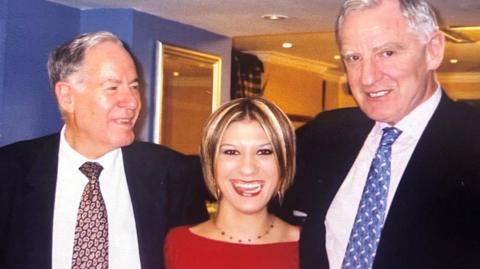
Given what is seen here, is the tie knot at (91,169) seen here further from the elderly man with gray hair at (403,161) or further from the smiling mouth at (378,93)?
the smiling mouth at (378,93)

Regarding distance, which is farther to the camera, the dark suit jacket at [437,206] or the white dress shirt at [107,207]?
the white dress shirt at [107,207]

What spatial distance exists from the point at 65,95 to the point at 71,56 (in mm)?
133

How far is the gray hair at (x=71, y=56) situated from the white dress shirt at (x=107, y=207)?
0.69 ft

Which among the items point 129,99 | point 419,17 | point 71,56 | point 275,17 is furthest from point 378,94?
point 275,17

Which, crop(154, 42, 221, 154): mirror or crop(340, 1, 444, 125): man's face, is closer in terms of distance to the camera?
crop(340, 1, 444, 125): man's face

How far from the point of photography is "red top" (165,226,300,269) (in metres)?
2.19

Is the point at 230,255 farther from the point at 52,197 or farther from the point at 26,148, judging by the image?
the point at 26,148

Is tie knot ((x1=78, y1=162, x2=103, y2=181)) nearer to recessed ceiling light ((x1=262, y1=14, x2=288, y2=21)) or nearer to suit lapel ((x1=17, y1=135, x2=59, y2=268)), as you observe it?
suit lapel ((x1=17, y1=135, x2=59, y2=268))

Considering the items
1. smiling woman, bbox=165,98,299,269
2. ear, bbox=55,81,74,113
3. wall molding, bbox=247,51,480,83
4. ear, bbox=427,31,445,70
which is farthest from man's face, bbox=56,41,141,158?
wall molding, bbox=247,51,480,83

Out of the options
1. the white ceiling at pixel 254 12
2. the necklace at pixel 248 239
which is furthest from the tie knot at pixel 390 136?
the white ceiling at pixel 254 12

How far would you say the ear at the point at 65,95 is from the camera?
8.23 feet

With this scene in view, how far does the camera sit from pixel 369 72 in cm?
196

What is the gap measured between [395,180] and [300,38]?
6.18 meters

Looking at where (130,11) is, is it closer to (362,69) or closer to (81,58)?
(81,58)
